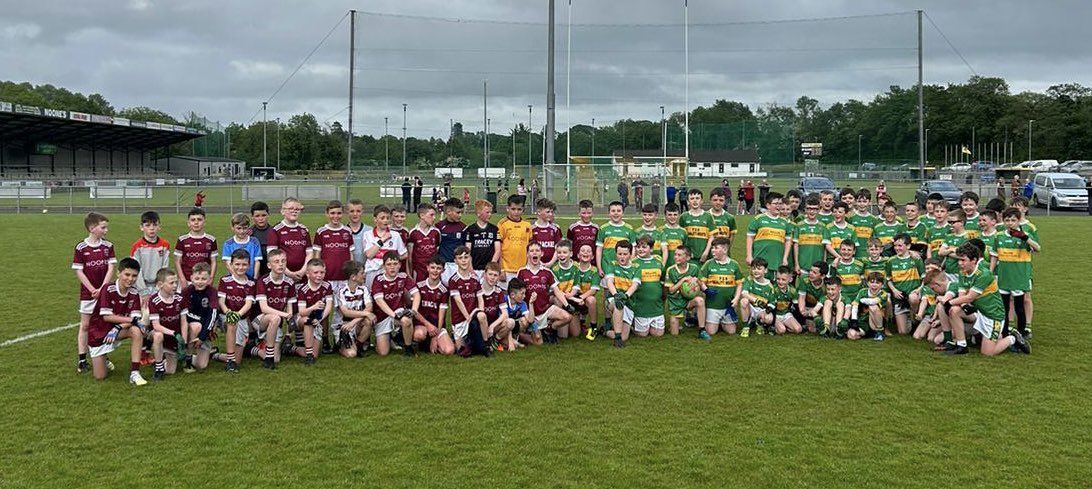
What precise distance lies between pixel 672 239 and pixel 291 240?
4.11 metres

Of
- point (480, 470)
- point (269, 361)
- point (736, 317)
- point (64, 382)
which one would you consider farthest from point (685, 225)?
point (64, 382)

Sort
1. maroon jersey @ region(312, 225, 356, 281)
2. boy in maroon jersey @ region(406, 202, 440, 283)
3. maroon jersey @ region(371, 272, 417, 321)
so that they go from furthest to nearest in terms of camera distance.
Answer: boy in maroon jersey @ region(406, 202, 440, 283)
maroon jersey @ region(312, 225, 356, 281)
maroon jersey @ region(371, 272, 417, 321)

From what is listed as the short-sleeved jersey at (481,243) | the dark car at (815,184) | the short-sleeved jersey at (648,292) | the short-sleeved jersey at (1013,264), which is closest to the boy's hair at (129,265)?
the short-sleeved jersey at (481,243)

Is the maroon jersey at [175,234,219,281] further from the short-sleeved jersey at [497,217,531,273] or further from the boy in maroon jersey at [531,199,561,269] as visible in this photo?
the boy in maroon jersey at [531,199,561,269]

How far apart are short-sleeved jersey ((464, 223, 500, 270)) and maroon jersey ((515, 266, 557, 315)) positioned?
45 centimetres

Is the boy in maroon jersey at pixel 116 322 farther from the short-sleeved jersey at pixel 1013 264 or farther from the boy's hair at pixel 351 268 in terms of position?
the short-sleeved jersey at pixel 1013 264

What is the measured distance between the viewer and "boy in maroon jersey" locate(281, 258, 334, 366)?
7262 mm

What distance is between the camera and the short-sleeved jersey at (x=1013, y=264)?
306 inches

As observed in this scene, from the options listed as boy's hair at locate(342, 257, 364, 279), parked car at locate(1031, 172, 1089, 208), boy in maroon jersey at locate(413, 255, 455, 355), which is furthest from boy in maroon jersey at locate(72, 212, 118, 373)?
parked car at locate(1031, 172, 1089, 208)

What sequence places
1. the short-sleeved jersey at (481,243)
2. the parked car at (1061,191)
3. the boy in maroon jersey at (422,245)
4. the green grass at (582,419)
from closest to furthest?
the green grass at (582,419), the boy in maroon jersey at (422,245), the short-sleeved jersey at (481,243), the parked car at (1061,191)

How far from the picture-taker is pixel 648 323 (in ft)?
27.8

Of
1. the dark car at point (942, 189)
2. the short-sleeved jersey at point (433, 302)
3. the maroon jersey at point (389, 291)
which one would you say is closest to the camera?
the maroon jersey at point (389, 291)

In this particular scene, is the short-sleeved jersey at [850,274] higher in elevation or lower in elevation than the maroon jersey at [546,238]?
lower

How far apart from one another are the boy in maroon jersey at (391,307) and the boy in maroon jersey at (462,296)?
0.36 metres
